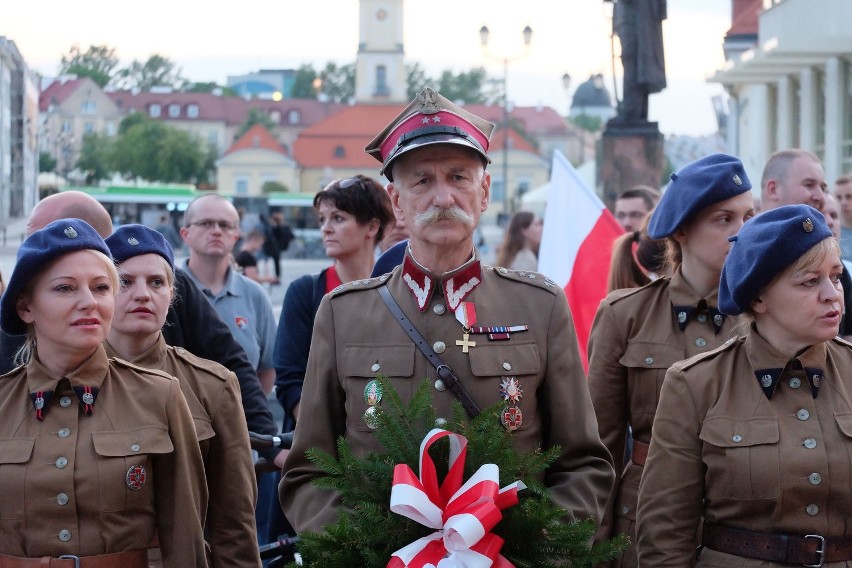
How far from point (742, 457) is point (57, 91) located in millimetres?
Result: 134970

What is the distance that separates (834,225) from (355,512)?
12.8 ft

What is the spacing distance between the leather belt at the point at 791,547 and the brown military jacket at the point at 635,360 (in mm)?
900

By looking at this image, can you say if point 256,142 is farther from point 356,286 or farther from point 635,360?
point 356,286

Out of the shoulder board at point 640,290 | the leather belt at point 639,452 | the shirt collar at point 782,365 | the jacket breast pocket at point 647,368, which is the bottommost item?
the leather belt at point 639,452

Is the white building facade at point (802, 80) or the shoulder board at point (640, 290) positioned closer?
the shoulder board at point (640, 290)

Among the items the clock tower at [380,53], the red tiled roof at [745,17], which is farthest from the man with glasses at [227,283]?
the clock tower at [380,53]

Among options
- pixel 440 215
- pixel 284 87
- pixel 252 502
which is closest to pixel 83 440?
pixel 252 502

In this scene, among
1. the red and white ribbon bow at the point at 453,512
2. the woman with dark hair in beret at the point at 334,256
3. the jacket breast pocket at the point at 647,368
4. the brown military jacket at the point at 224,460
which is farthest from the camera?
the woman with dark hair in beret at the point at 334,256

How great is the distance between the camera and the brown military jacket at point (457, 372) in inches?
142

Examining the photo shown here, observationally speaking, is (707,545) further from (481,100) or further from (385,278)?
(481,100)

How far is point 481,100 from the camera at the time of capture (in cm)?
13950

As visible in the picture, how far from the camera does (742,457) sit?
3674 mm

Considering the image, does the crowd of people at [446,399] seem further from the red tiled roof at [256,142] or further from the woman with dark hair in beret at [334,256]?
the red tiled roof at [256,142]

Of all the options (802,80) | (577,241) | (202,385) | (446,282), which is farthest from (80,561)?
(802,80)
